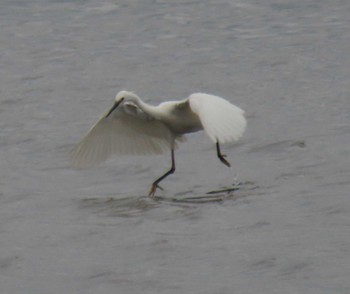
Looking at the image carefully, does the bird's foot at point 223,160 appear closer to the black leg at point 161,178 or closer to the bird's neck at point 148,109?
the black leg at point 161,178

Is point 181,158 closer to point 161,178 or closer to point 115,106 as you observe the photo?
point 161,178

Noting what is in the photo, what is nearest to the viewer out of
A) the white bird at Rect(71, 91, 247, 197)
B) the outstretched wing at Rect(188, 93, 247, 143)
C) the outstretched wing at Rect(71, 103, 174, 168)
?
the outstretched wing at Rect(188, 93, 247, 143)

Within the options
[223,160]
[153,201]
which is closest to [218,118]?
[153,201]

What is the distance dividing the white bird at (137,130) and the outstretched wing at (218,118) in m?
0.19

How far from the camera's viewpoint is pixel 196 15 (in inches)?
809

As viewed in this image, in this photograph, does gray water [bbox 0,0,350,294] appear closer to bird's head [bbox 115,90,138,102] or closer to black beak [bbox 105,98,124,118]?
black beak [bbox 105,98,124,118]

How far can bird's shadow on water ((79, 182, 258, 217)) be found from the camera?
1114 cm

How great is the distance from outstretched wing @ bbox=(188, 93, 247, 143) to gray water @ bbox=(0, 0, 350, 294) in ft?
2.19

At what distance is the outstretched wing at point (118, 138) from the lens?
39.7 ft

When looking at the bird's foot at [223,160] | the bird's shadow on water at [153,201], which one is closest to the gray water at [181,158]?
the bird's shadow on water at [153,201]

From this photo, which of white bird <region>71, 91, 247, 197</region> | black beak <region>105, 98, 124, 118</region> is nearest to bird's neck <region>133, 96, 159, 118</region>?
white bird <region>71, 91, 247, 197</region>

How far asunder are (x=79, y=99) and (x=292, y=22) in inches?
175

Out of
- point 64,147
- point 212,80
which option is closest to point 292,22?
point 212,80

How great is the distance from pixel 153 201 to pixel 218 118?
3.97 feet
